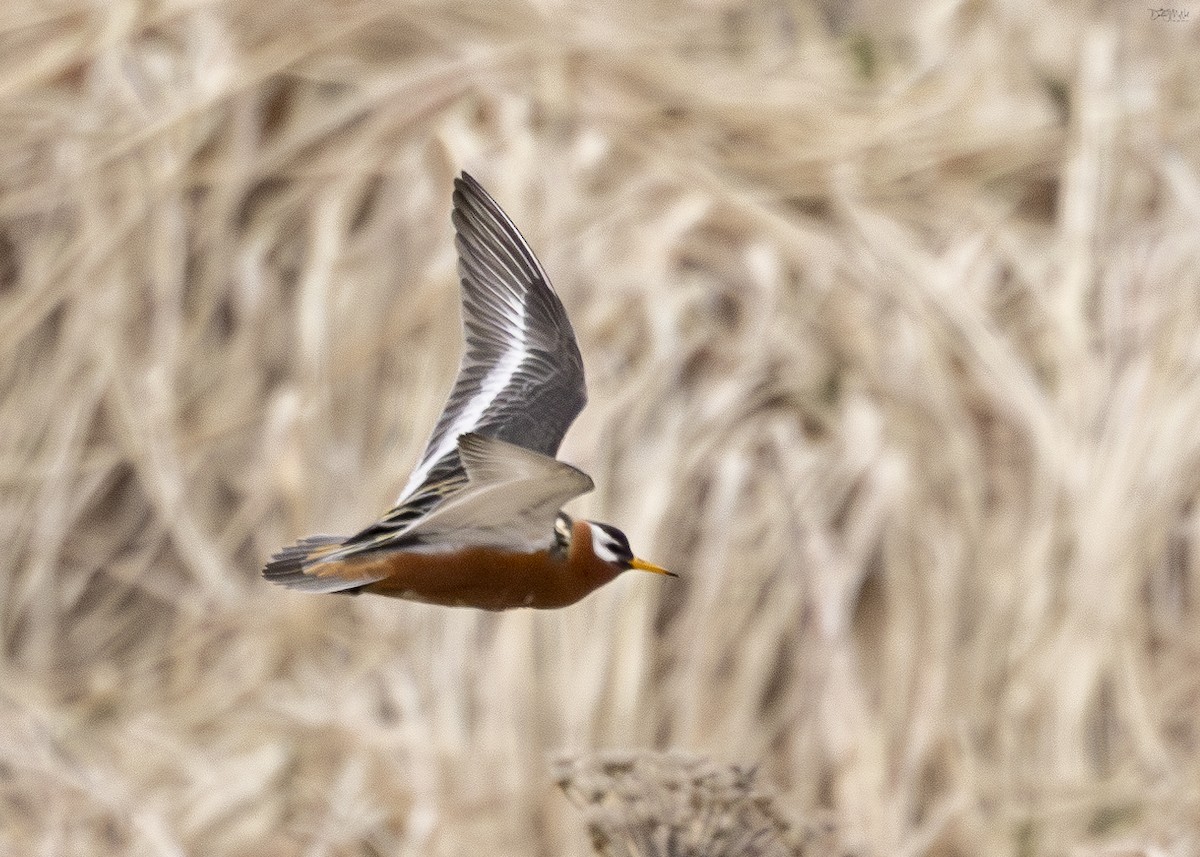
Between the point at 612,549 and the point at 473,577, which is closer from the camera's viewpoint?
the point at 473,577

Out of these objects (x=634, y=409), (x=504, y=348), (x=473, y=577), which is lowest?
(x=473, y=577)

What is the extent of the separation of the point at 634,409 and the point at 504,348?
163cm

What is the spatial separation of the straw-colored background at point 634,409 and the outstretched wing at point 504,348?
4.57ft

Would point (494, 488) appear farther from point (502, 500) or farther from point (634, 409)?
point (634, 409)

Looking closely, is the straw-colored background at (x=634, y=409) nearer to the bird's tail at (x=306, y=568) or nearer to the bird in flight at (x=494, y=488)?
the bird in flight at (x=494, y=488)

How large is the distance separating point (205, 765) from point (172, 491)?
2.84ft

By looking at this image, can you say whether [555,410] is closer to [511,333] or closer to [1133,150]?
[511,333]

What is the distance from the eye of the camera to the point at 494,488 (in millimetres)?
2848

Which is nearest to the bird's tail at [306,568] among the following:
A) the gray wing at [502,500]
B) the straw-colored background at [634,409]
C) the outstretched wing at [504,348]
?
the gray wing at [502,500]

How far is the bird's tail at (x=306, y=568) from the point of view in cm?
320

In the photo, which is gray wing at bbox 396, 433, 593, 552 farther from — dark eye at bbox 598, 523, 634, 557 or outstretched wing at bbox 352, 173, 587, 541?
outstretched wing at bbox 352, 173, 587, 541

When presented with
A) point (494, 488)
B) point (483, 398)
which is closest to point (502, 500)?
point (494, 488)

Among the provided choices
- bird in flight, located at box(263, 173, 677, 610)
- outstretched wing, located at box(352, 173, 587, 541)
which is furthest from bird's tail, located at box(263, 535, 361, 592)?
outstretched wing, located at box(352, 173, 587, 541)

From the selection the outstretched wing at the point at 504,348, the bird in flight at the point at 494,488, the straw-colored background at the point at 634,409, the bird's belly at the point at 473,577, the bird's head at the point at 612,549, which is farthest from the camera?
the straw-colored background at the point at 634,409
